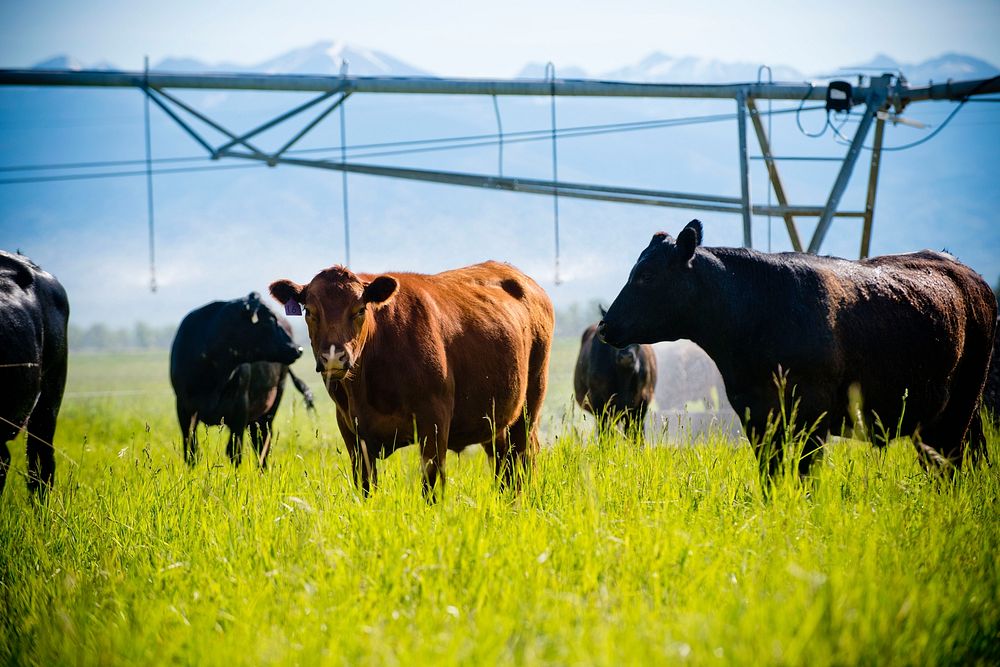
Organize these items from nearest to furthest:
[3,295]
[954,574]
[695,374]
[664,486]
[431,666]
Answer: [431,666], [954,574], [664,486], [3,295], [695,374]

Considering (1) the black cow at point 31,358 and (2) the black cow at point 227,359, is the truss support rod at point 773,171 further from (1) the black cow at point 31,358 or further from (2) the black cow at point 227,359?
(1) the black cow at point 31,358

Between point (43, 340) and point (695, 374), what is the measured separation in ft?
38.0

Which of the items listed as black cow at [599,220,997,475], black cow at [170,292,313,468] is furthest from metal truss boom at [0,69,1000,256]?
black cow at [599,220,997,475]

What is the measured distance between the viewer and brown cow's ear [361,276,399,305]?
254 inches

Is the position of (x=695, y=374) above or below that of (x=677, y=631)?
below

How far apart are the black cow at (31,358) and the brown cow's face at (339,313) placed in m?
2.27

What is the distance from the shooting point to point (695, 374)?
56.5 ft

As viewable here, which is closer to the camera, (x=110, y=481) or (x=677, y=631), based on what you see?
(x=677, y=631)

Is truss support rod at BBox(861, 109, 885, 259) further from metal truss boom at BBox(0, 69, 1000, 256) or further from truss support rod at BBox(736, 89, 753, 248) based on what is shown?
truss support rod at BBox(736, 89, 753, 248)

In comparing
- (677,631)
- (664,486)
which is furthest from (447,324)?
(677,631)

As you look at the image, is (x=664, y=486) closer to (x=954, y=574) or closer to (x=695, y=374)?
(x=954, y=574)

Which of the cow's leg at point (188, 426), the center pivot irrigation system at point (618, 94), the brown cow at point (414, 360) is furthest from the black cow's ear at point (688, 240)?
the cow's leg at point (188, 426)

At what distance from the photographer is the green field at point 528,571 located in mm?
3686

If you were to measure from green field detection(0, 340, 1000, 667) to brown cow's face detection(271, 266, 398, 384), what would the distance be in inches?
30.1
